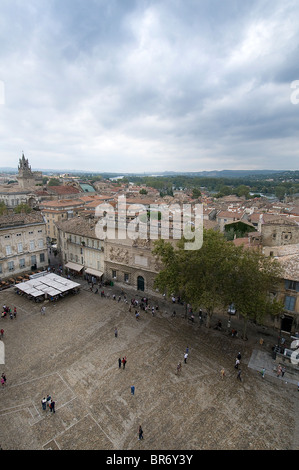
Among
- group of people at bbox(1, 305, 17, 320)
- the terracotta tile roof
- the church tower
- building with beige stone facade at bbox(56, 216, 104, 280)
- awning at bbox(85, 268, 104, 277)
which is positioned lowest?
group of people at bbox(1, 305, 17, 320)

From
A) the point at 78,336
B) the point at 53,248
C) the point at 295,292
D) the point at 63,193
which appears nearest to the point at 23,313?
the point at 78,336

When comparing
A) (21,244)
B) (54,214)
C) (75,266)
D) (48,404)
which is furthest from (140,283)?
(54,214)

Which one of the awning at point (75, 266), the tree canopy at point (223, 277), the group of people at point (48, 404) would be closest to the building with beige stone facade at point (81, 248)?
the awning at point (75, 266)

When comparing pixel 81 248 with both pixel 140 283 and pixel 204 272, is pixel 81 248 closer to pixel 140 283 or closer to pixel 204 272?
pixel 140 283

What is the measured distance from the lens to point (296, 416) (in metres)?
13.9

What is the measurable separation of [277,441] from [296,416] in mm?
2311

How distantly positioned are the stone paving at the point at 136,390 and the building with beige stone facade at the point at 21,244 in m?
10.4

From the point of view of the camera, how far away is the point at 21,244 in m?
32.5

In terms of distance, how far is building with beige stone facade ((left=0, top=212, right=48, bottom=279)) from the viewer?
1211 inches

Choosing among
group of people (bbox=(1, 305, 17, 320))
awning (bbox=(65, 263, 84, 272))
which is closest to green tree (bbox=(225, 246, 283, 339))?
group of people (bbox=(1, 305, 17, 320))

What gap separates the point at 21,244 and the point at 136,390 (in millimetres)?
24702

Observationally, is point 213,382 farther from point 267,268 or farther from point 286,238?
point 286,238

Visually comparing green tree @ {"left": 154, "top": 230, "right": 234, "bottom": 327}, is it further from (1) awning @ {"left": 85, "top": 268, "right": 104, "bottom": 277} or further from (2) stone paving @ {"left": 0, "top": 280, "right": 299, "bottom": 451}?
(1) awning @ {"left": 85, "top": 268, "right": 104, "bottom": 277}

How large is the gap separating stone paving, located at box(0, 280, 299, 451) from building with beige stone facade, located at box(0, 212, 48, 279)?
1037 centimetres
